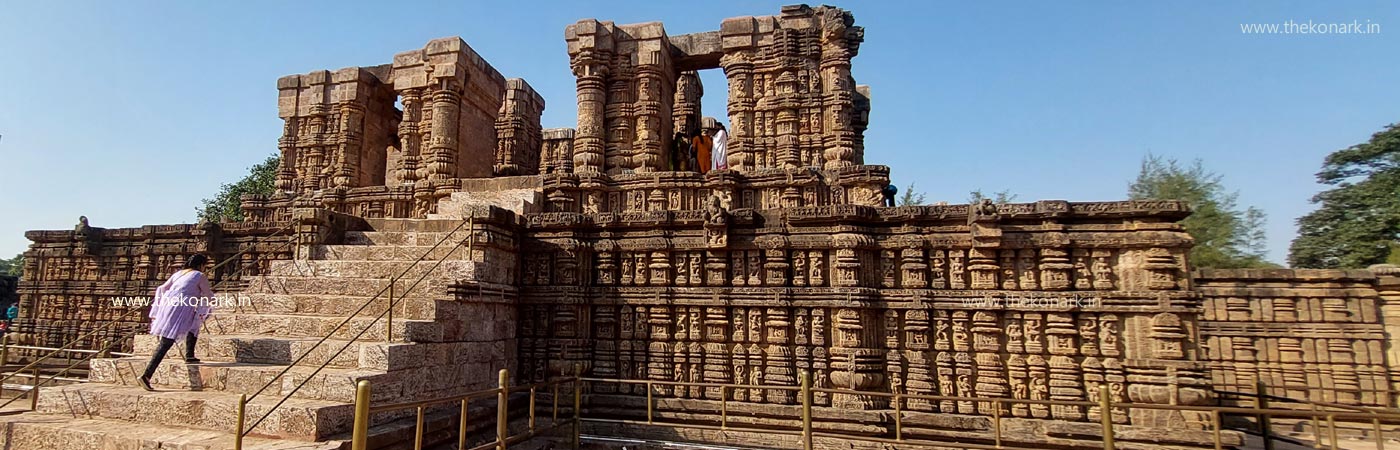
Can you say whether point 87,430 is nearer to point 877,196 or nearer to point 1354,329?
point 877,196

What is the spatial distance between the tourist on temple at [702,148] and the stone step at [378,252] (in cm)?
511

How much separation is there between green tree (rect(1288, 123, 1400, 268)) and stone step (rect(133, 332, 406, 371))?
90.0ft

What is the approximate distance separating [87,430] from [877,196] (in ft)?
29.3

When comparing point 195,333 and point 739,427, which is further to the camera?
point 739,427

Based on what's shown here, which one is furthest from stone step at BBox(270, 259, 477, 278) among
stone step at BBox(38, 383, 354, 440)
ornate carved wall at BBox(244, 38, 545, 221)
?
ornate carved wall at BBox(244, 38, 545, 221)

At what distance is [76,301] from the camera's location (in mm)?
12945

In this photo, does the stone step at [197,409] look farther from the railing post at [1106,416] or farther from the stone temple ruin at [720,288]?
the railing post at [1106,416]

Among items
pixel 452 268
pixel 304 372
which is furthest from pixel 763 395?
pixel 304 372

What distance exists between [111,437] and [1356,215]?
3176 cm

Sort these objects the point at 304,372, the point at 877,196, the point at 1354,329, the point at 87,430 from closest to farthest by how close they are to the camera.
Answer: the point at 87,430
the point at 304,372
the point at 877,196
the point at 1354,329

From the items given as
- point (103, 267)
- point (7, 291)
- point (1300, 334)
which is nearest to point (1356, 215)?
point (1300, 334)

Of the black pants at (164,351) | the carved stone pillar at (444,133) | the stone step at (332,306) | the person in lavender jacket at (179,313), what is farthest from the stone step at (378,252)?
the carved stone pillar at (444,133)

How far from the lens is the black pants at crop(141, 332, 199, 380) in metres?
6.08

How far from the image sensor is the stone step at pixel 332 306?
7.19 meters
